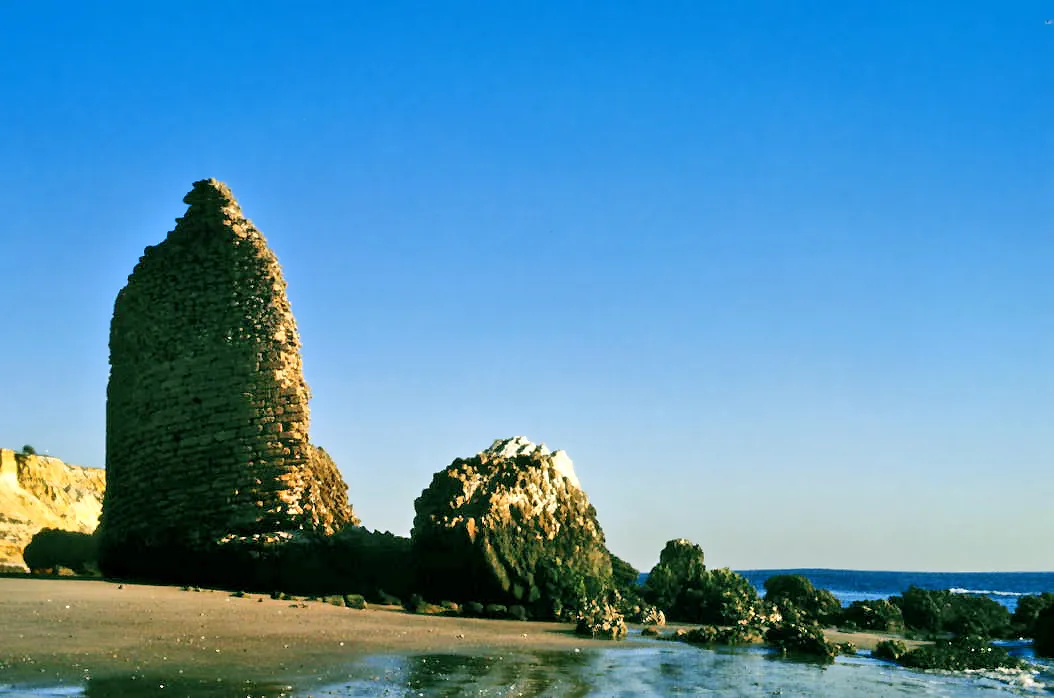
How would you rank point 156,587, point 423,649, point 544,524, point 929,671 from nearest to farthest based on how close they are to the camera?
point 423,649 → point 929,671 → point 156,587 → point 544,524

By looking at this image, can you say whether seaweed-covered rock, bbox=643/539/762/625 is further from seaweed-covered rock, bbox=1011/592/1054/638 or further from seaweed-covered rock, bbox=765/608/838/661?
seaweed-covered rock, bbox=1011/592/1054/638

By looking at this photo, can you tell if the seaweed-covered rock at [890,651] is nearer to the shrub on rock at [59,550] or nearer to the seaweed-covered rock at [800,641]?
the seaweed-covered rock at [800,641]

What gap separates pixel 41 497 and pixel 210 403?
40.4 feet

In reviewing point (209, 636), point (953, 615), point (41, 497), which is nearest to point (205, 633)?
point (209, 636)

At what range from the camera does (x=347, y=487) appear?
16500mm

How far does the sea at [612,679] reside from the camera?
6.80m

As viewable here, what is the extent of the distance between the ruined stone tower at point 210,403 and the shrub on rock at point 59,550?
2.03 m

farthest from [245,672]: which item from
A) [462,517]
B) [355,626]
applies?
[462,517]

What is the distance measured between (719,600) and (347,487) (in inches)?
239

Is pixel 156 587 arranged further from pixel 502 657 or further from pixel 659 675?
pixel 659 675

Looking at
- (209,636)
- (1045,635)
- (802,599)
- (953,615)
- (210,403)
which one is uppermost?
(210,403)

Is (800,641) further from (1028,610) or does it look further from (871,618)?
(1028,610)

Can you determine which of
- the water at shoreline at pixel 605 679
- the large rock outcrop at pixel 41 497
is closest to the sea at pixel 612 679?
the water at shoreline at pixel 605 679

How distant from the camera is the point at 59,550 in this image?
57.1ft
